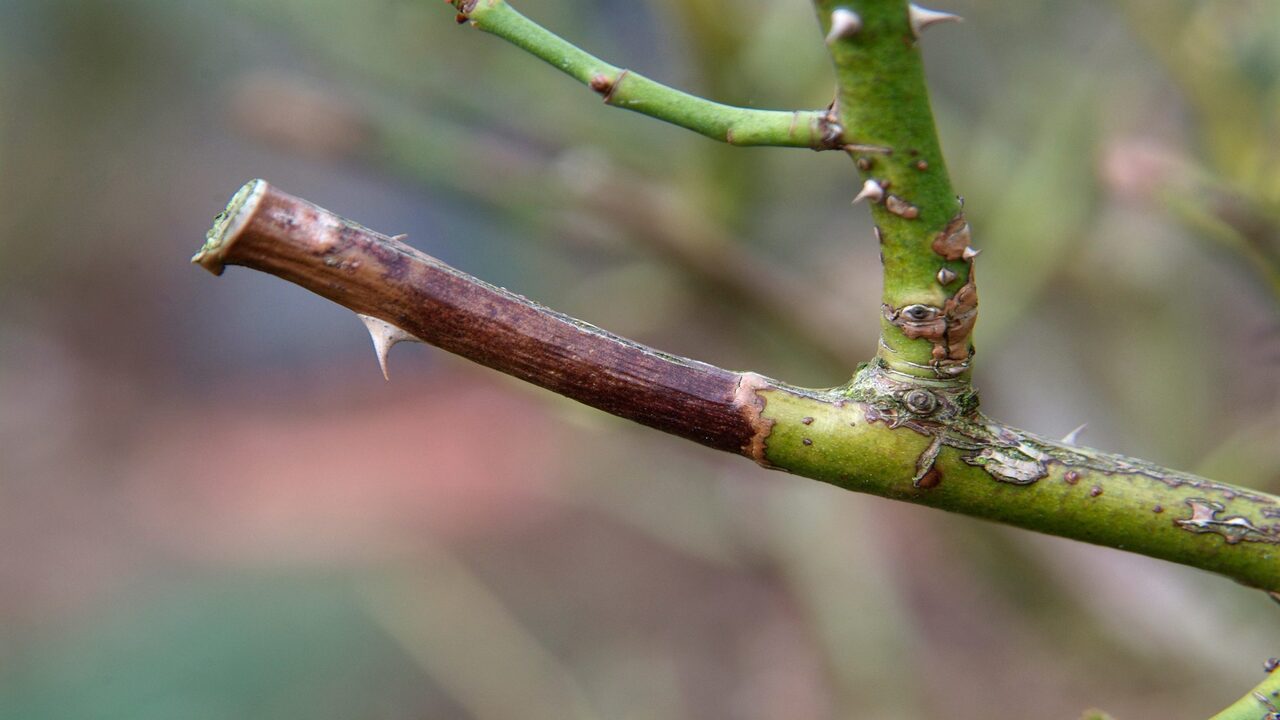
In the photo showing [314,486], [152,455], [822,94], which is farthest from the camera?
[152,455]

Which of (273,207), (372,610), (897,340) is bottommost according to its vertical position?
(273,207)

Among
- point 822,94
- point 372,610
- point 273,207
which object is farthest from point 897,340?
point 372,610

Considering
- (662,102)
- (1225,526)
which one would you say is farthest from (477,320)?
(1225,526)

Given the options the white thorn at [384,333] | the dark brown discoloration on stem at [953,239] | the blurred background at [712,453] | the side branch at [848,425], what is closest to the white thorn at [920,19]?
the dark brown discoloration on stem at [953,239]

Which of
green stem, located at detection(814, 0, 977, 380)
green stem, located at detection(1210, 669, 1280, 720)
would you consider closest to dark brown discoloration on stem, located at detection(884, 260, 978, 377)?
green stem, located at detection(814, 0, 977, 380)

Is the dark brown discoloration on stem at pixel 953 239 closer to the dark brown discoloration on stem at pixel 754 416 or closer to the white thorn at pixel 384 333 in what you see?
the dark brown discoloration on stem at pixel 754 416

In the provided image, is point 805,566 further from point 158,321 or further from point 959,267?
point 158,321

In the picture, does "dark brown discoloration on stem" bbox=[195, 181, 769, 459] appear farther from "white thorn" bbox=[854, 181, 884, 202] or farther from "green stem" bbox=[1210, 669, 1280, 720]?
"green stem" bbox=[1210, 669, 1280, 720]
